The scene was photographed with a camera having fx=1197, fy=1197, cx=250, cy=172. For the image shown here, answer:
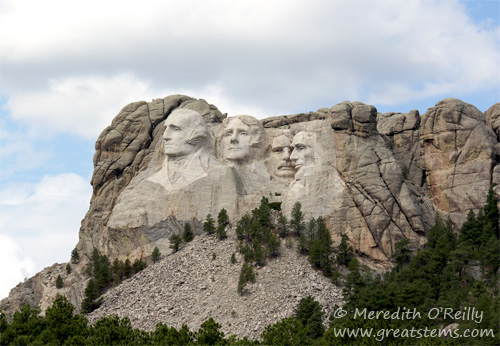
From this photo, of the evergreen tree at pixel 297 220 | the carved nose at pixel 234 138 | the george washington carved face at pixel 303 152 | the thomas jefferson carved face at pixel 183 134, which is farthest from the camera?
the carved nose at pixel 234 138

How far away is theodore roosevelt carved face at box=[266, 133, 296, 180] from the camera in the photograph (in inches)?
2879

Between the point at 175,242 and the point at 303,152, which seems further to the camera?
the point at 303,152

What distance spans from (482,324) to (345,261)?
566 inches

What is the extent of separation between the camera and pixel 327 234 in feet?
220

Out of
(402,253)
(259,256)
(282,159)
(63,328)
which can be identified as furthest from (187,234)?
(63,328)

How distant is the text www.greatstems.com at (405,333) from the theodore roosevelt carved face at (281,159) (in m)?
20.4

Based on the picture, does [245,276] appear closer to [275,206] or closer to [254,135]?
[275,206]

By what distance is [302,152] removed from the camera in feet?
235

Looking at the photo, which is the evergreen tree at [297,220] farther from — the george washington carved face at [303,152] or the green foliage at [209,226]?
the green foliage at [209,226]

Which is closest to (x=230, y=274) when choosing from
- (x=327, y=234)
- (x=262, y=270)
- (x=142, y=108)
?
(x=262, y=270)

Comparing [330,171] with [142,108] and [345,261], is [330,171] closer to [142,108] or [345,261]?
[345,261]

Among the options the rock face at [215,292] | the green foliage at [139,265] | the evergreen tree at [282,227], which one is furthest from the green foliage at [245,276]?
the green foliage at [139,265]

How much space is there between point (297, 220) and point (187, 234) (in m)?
6.65

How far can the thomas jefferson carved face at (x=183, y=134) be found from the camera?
72875 mm
